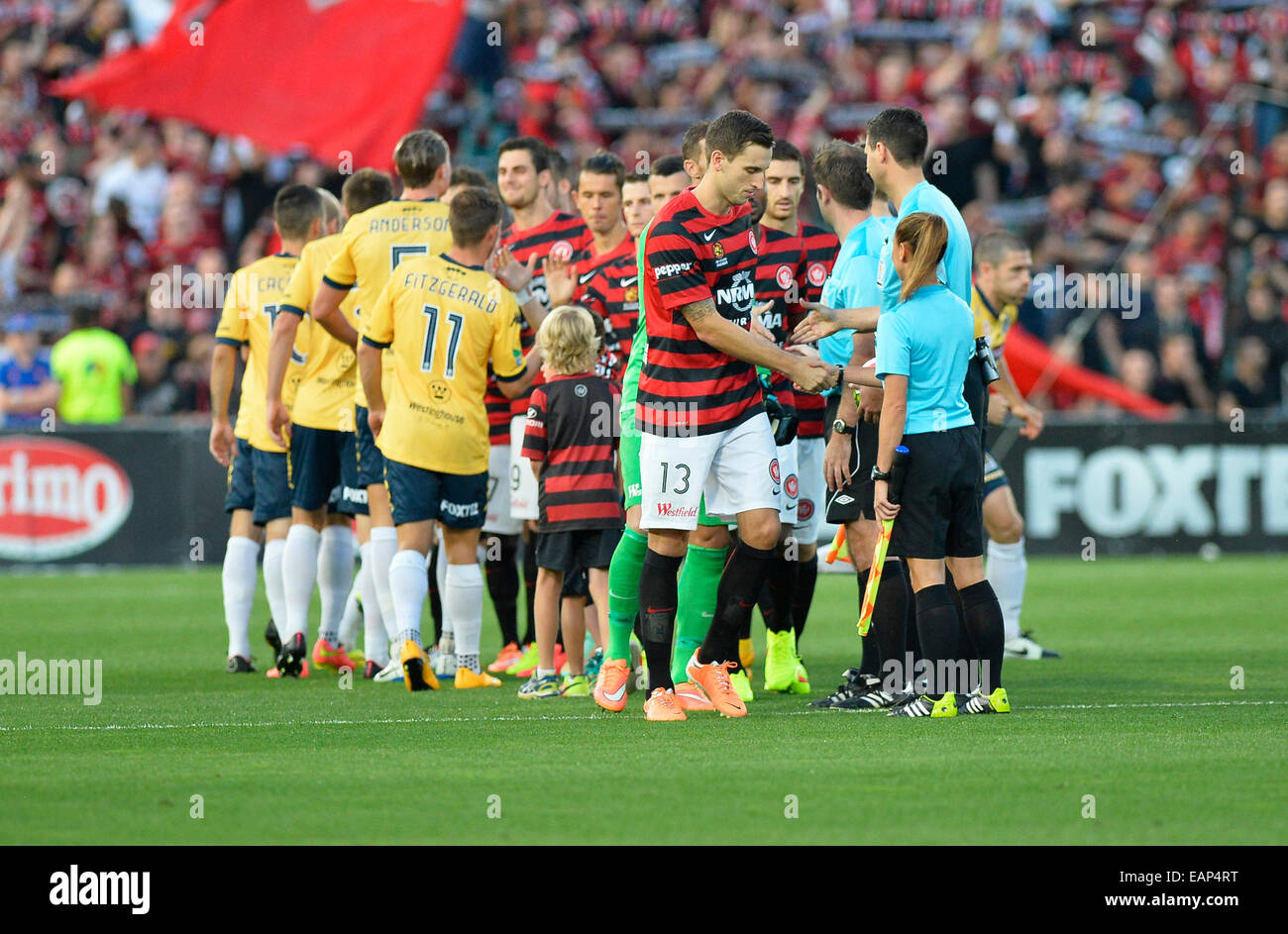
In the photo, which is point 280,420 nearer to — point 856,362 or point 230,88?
point 856,362

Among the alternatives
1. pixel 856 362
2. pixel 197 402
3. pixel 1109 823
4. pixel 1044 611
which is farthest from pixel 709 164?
pixel 197 402

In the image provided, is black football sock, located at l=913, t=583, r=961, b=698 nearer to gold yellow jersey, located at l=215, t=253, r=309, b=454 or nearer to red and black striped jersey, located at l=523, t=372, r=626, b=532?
red and black striped jersey, located at l=523, t=372, r=626, b=532

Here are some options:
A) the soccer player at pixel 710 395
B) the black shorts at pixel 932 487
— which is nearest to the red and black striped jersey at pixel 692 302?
the soccer player at pixel 710 395

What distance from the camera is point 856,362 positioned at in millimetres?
8367

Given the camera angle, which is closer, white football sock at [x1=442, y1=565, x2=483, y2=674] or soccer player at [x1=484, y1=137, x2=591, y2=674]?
white football sock at [x1=442, y1=565, x2=483, y2=674]

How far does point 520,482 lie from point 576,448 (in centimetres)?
111

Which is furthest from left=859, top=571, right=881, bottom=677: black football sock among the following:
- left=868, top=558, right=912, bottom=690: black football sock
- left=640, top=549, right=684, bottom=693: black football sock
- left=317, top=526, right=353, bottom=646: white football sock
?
left=317, top=526, right=353, bottom=646: white football sock

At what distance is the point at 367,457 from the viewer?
32.6ft

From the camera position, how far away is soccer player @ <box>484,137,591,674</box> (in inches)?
403

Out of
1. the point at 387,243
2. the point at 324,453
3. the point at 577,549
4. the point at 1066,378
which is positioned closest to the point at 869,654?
the point at 577,549

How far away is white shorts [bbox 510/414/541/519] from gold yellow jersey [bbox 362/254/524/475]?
730mm

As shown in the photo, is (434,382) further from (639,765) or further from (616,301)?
(639,765)

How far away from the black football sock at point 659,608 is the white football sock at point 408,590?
167 centimetres

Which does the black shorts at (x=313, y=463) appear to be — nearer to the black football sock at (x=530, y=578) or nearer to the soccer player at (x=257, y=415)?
the soccer player at (x=257, y=415)
